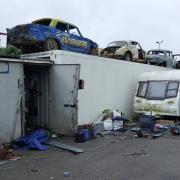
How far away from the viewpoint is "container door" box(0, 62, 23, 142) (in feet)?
37.0

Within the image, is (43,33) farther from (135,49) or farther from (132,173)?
(132,173)

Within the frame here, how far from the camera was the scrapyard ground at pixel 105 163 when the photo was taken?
25.4 ft

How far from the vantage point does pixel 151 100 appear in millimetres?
15859

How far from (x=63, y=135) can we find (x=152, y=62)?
12.2 m

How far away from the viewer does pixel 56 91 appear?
13.0 m

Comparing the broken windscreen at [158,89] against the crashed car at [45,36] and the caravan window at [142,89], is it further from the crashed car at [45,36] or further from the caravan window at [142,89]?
the crashed car at [45,36]

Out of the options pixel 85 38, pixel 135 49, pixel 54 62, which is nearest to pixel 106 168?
pixel 54 62

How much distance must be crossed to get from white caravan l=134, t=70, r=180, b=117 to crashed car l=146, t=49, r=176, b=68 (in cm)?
662

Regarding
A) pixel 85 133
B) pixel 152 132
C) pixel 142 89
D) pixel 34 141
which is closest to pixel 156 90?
pixel 142 89

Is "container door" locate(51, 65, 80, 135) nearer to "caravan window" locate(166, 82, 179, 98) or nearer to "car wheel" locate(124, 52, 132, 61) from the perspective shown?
"caravan window" locate(166, 82, 179, 98)

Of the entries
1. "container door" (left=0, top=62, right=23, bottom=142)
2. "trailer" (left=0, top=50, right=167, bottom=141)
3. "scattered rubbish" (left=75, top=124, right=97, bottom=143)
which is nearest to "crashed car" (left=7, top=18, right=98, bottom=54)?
"trailer" (left=0, top=50, right=167, bottom=141)

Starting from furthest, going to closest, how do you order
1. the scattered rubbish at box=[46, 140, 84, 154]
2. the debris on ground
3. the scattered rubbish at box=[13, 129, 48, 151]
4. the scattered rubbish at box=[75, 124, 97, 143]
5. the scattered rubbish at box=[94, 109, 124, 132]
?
the scattered rubbish at box=[94, 109, 124, 132] → the scattered rubbish at box=[75, 124, 97, 143] → the scattered rubbish at box=[13, 129, 48, 151] → the scattered rubbish at box=[46, 140, 84, 154] → the debris on ground

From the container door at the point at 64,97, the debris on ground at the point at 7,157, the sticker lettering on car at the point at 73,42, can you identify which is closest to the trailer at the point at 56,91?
the container door at the point at 64,97

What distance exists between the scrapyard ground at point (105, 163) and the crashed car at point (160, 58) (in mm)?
12449
